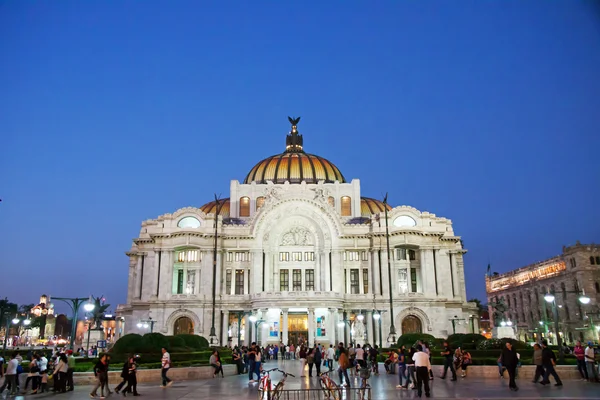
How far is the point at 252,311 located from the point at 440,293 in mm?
25568

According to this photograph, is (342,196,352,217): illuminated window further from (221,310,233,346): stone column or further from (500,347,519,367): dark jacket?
(500,347,519,367): dark jacket

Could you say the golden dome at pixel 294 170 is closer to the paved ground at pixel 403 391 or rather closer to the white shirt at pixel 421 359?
the paved ground at pixel 403 391

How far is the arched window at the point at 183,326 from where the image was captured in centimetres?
7275

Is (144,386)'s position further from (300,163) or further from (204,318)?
(300,163)

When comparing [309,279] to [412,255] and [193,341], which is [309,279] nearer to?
[412,255]

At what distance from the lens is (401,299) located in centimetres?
7162

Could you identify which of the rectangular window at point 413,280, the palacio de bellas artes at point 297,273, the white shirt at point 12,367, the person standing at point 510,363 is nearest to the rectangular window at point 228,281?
the palacio de bellas artes at point 297,273

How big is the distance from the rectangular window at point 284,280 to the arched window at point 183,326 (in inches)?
518

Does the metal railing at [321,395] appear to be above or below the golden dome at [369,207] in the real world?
below

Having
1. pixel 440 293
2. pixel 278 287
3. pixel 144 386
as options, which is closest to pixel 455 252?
pixel 440 293

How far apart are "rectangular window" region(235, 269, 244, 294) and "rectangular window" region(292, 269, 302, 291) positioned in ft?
23.7

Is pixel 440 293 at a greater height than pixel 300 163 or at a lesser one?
lesser

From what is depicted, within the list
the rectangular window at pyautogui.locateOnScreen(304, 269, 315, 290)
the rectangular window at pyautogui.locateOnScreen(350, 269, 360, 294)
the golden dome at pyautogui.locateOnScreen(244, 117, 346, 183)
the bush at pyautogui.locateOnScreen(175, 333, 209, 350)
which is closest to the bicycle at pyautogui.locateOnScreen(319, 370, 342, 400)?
the bush at pyautogui.locateOnScreen(175, 333, 209, 350)

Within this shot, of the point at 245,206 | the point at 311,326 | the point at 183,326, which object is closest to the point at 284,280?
the point at 311,326
